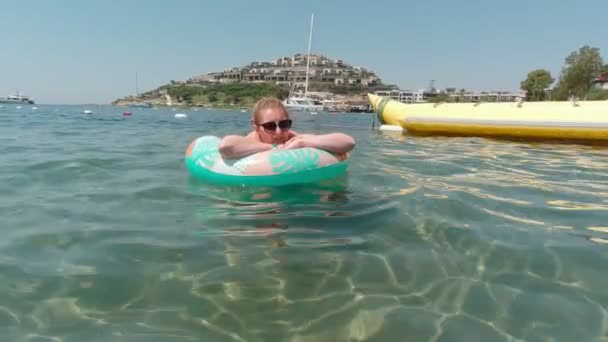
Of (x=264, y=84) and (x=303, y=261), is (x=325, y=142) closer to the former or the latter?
(x=303, y=261)

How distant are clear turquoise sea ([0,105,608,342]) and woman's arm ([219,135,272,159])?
0.40 m

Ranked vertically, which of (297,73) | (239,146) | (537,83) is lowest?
(239,146)

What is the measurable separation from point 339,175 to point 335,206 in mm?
1304

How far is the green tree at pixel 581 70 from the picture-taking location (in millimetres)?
48500

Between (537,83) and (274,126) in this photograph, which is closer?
(274,126)

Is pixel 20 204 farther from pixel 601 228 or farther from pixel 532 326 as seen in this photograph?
pixel 601 228

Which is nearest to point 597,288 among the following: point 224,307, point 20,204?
point 224,307

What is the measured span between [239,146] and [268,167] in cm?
40

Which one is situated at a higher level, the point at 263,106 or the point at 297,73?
the point at 297,73

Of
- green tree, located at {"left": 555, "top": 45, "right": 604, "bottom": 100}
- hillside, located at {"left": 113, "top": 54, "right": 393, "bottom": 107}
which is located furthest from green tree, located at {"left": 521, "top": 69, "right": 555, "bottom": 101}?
hillside, located at {"left": 113, "top": 54, "right": 393, "bottom": 107}

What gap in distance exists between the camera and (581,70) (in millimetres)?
49188

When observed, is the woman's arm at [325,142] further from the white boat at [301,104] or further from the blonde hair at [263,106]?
the white boat at [301,104]

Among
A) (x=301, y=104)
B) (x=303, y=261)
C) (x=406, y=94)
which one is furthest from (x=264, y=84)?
(x=303, y=261)

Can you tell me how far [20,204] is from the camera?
3873mm
